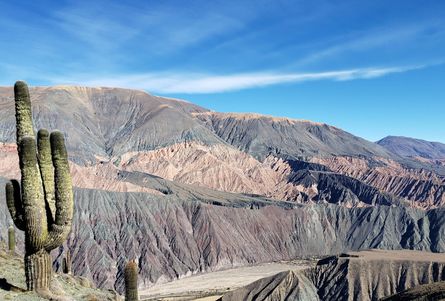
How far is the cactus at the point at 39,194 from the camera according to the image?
18.6m

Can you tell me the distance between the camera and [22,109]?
18594 mm

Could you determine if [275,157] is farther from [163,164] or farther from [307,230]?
[307,230]

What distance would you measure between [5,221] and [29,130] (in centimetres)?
7542

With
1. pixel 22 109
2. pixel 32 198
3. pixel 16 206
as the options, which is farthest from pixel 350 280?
pixel 22 109

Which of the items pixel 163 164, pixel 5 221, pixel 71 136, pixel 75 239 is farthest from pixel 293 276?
pixel 71 136

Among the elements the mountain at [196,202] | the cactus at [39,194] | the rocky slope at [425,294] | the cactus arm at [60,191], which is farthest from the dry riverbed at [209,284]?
the cactus arm at [60,191]

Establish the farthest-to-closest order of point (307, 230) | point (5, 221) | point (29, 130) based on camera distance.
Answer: point (307, 230) < point (5, 221) < point (29, 130)

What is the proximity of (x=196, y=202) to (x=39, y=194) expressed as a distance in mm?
91844

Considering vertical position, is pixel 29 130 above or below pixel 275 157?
above

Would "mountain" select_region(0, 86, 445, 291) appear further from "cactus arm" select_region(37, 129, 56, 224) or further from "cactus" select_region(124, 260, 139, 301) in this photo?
"cactus arm" select_region(37, 129, 56, 224)

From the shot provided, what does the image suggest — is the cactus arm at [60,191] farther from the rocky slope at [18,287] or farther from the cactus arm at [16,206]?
the rocky slope at [18,287]

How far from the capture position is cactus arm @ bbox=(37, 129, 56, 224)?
62.1 ft

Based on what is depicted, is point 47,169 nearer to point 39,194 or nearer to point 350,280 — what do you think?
point 39,194

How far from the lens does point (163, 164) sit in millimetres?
158750
